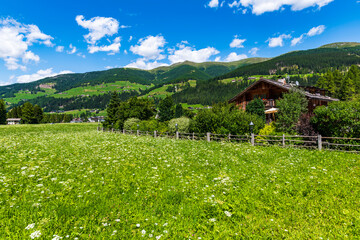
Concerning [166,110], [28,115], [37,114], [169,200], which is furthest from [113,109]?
[37,114]

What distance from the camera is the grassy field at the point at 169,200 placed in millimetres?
4476

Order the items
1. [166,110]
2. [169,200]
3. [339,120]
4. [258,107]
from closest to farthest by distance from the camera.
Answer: [169,200] < [339,120] < [258,107] < [166,110]

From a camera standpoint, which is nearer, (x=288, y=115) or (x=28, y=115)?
(x=288, y=115)

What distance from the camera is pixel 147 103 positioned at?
56906 mm

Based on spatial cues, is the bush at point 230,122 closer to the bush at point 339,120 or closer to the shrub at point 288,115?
the shrub at point 288,115

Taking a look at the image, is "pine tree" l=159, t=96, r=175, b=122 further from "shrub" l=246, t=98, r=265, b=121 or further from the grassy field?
the grassy field

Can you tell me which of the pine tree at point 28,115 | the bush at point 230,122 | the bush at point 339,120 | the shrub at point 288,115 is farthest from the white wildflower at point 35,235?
the pine tree at point 28,115

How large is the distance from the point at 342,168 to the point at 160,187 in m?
9.90

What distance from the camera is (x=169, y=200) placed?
591cm

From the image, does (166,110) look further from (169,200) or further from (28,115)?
(28,115)

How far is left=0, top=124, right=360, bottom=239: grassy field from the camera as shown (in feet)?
14.7

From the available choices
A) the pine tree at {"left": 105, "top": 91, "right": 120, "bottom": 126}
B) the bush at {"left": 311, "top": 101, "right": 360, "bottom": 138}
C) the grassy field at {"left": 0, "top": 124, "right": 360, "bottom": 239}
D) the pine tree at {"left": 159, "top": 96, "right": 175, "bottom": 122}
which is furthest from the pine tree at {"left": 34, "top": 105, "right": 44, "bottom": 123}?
the bush at {"left": 311, "top": 101, "right": 360, "bottom": 138}

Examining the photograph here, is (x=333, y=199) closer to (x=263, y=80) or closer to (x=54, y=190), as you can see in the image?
(x=54, y=190)

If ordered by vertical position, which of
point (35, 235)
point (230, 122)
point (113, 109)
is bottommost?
point (35, 235)
